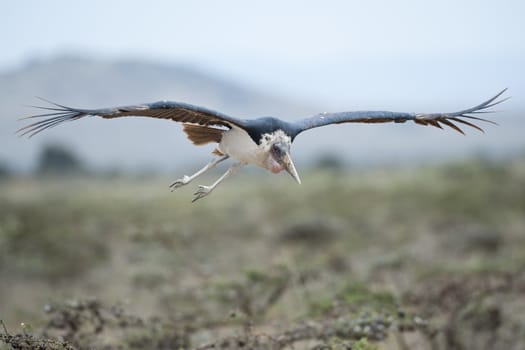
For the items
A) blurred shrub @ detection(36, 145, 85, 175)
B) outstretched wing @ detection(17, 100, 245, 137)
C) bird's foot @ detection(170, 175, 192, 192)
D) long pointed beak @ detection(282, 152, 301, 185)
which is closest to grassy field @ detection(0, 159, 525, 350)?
bird's foot @ detection(170, 175, 192, 192)

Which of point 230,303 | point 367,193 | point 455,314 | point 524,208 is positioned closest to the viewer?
point 455,314

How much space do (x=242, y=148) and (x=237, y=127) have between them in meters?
0.22

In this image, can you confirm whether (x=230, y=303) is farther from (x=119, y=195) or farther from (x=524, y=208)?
(x=119, y=195)

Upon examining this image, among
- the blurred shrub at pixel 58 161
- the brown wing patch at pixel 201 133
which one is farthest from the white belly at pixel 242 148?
the blurred shrub at pixel 58 161

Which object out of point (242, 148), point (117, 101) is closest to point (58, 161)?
point (242, 148)

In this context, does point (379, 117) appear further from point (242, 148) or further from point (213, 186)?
point (213, 186)

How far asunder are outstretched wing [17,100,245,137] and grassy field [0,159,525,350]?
1.73 meters

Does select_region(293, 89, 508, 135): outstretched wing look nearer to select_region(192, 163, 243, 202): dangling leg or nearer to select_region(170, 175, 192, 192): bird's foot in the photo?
select_region(192, 163, 243, 202): dangling leg

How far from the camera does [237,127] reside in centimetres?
718

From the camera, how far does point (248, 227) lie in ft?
78.4

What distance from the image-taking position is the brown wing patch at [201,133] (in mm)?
7783

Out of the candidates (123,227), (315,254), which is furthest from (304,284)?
(123,227)

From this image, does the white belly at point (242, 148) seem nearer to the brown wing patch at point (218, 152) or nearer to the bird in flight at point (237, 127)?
the bird in flight at point (237, 127)

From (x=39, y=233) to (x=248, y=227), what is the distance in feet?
23.3
